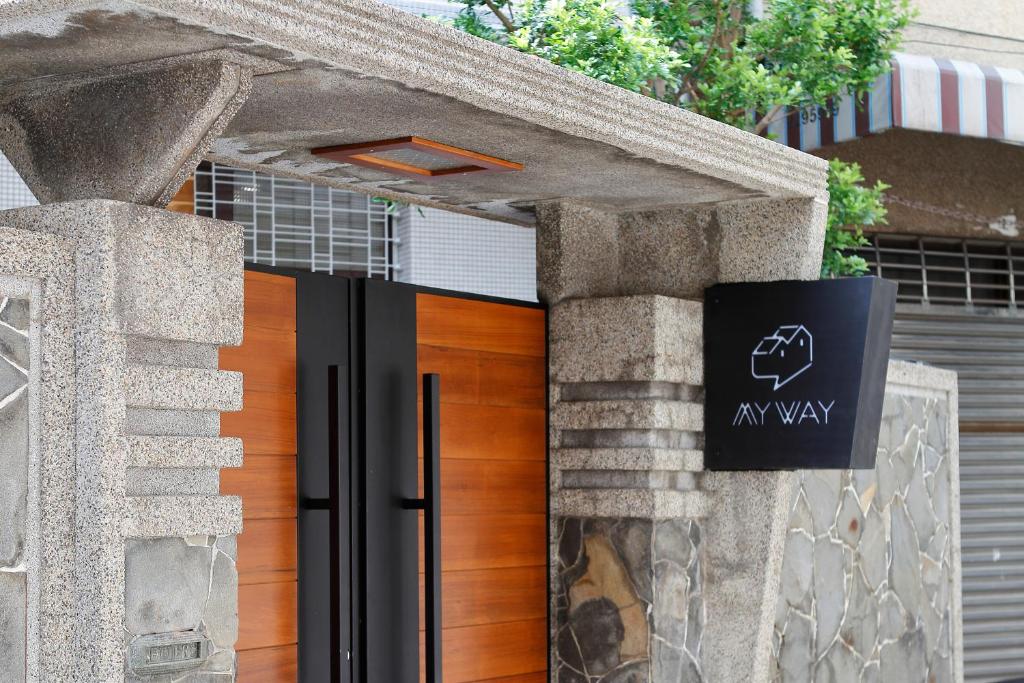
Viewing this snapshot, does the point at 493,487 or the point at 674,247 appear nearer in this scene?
the point at 493,487

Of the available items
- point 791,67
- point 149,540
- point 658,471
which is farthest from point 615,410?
point 791,67

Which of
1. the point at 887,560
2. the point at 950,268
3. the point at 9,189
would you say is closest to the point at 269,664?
the point at 887,560

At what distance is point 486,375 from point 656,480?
0.79 metres

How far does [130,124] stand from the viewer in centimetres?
390

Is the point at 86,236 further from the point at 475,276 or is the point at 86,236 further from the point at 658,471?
the point at 475,276

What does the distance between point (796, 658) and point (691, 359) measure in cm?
170

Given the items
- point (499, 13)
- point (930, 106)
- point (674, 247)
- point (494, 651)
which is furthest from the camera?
point (930, 106)

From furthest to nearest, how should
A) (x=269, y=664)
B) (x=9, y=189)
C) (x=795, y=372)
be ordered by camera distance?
(x=9, y=189)
(x=795, y=372)
(x=269, y=664)

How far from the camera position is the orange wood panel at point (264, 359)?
4875 millimetres

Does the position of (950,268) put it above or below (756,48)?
below

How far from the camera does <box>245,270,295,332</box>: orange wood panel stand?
4.94 metres

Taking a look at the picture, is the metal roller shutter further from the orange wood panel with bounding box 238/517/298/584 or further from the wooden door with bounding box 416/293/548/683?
the orange wood panel with bounding box 238/517/298/584

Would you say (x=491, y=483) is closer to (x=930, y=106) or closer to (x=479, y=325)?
(x=479, y=325)

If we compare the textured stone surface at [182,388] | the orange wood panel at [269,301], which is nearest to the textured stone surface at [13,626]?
the textured stone surface at [182,388]
